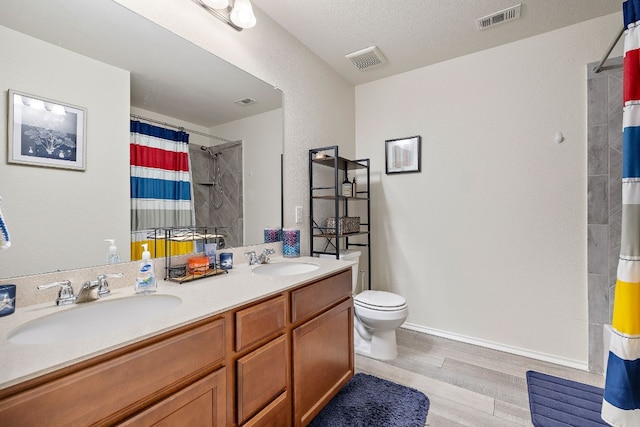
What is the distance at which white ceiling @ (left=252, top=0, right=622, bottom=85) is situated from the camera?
180cm

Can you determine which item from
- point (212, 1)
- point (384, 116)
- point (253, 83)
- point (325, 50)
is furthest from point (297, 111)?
point (384, 116)

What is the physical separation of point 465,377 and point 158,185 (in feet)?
7.49

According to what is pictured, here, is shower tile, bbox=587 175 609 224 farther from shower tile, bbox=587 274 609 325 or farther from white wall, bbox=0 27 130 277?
white wall, bbox=0 27 130 277

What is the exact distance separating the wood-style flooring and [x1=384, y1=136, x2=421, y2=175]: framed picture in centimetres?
159

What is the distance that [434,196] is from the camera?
253 centimetres

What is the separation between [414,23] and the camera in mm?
1988

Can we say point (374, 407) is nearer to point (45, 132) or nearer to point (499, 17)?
point (45, 132)

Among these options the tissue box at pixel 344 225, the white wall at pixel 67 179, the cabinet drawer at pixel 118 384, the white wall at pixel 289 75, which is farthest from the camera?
the tissue box at pixel 344 225

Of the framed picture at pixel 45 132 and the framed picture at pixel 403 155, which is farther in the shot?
the framed picture at pixel 403 155

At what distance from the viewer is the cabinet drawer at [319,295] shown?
51.6 inches

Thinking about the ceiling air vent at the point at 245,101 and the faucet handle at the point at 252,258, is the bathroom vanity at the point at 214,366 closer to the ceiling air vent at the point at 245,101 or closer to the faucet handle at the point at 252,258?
the faucet handle at the point at 252,258

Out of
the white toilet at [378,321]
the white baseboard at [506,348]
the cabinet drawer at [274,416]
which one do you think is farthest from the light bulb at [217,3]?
the white baseboard at [506,348]

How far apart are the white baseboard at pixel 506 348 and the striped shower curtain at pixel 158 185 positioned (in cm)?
223

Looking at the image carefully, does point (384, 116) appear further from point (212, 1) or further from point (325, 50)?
point (212, 1)
